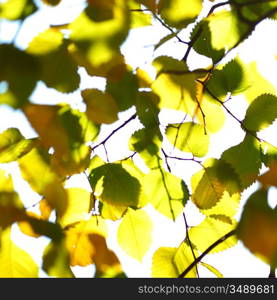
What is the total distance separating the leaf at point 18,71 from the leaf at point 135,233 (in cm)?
52

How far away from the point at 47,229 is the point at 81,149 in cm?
21

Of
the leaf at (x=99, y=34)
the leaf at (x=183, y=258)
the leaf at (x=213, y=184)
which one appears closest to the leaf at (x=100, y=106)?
the leaf at (x=99, y=34)

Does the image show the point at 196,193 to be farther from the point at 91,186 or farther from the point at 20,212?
the point at 20,212

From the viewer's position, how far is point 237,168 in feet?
3.59

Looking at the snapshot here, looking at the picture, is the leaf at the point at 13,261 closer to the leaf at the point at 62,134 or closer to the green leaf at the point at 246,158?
the leaf at the point at 62,134

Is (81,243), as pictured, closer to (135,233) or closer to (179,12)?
(135,233)

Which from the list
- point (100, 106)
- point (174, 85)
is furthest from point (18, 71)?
point (174, 85)

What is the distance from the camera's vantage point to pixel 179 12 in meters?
1.01

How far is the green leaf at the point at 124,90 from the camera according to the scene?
0.99 metres

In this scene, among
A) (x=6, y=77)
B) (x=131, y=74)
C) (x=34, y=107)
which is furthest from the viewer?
(x=131, y=74)

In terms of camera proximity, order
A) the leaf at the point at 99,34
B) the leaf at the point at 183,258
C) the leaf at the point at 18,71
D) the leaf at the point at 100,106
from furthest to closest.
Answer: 1. the leaf at the point at 183,258
2. the leaf at the point at 100,106
3. the leaf at the point at 99,34
4. the leaf at the point at 18,71

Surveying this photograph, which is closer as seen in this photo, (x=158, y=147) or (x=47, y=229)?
(x=47, y=229)

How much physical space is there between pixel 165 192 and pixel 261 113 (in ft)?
1.03
